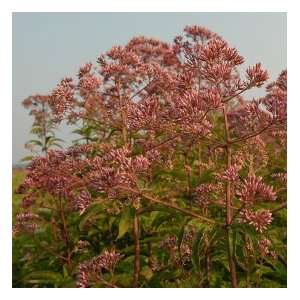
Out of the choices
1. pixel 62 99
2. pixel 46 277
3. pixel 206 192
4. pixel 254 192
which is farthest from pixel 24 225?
pixel 254 192

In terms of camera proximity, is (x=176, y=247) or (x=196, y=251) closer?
(x=196, y=251)

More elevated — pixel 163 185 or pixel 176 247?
pixel 163 185

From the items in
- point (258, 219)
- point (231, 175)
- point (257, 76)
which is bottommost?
point (258, 219)

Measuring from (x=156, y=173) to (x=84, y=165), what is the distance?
85 centimetres

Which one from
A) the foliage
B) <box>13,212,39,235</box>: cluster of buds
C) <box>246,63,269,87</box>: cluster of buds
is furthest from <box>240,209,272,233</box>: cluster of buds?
<box>13,212,39,235</box>: cluster of buds

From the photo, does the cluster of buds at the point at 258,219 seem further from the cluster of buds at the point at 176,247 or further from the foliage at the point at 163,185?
the cluster of buds at the point at 176,247

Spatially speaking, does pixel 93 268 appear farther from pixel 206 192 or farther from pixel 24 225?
pixel 24 225

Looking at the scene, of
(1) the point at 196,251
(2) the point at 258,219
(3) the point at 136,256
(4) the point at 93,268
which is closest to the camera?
(2) the point at 258,219

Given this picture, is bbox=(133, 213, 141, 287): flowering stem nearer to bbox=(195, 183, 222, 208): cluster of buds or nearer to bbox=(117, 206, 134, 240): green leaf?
bbox=(117, 206, 134, 240): green leaf

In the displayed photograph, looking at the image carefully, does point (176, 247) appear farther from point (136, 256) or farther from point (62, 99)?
point (62, 99)

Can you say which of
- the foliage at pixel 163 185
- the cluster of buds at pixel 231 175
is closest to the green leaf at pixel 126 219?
the foliage at pixel 163 185

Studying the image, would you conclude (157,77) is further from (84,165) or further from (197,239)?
(197,239)

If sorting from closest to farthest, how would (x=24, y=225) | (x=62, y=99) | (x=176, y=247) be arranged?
(x=176, y=247) < (x=62, y=99) < (x=24, y=225)
